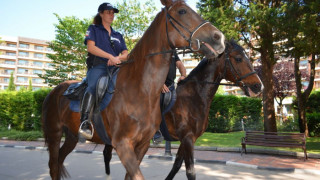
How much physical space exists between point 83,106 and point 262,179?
5.14m

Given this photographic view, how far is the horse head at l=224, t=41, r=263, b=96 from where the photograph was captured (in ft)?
16.9

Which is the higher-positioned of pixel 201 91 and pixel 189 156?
pixel 201 91

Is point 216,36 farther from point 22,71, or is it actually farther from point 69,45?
point 22,71

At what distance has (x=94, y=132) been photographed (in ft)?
11.4

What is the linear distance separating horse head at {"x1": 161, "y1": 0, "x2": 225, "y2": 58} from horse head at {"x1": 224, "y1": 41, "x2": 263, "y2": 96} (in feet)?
8.65

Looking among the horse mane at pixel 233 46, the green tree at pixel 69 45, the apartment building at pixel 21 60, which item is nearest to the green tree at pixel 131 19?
the green tree at pixel 69 45

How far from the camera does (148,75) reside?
9.83ft

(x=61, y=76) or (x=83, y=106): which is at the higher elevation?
(x=61, y=76)

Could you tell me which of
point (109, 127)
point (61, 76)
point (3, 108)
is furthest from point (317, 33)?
point (61, 76)

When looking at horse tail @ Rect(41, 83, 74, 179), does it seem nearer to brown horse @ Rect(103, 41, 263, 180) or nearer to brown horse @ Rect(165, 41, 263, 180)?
brown horse @ Rect(103, 41, 263, 180)

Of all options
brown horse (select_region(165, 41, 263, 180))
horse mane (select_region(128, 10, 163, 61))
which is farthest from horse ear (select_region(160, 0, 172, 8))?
brown horse (select_region(165, 41, 263, 180))

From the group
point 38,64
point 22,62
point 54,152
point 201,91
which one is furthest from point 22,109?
point 38,64

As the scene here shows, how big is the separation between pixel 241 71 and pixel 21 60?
321 feet

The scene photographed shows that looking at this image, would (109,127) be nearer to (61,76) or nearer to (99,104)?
(99,104)
